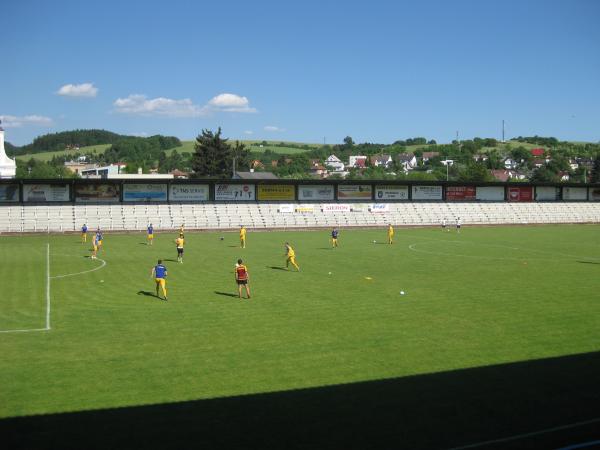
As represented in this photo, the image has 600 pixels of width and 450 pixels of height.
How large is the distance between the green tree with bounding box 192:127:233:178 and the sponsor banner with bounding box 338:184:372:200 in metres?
48.7

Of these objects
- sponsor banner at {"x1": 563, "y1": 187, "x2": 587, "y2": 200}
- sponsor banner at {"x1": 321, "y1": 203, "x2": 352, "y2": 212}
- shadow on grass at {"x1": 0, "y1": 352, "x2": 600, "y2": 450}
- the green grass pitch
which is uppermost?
sponsor banner at {"x1": 563, "y1": 187, "x2": 587, "y2": 200}

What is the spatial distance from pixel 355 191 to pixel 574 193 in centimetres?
3304

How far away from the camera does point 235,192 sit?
66.5 m

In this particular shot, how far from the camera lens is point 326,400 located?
37.9ft

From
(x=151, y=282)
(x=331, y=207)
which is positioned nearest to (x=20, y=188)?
(x=331, y=207)

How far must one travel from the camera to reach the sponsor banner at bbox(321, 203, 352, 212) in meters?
68.3

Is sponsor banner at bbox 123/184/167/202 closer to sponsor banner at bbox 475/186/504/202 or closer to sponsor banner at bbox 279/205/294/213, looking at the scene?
sponsor banner at bbox 279/205/294/213

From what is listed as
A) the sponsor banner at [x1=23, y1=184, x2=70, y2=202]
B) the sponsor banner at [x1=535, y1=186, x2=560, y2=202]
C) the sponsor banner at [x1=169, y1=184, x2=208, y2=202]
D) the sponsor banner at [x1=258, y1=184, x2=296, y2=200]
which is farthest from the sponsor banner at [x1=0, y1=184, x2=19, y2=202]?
→ the sponsor banner at [x1=535, y1=186, x2=560, y2=202]

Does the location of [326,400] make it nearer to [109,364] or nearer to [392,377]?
[392,377]

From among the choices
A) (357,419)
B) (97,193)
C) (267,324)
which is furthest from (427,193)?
(357,419)

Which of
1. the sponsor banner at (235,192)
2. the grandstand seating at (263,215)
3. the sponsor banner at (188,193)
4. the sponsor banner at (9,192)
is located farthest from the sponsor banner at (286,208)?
the sponsor banner at (9,192)

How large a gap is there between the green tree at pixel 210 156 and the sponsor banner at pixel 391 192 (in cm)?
4938

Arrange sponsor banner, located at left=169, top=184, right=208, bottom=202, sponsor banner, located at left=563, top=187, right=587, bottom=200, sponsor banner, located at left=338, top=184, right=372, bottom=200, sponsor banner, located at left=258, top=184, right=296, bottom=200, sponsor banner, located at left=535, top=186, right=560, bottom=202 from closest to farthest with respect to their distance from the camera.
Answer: sponsor banner, located at left=169, top=184, right=208, bottom=202 → sponsor banner, located at left=258, top=184, right=296, bottom=200 → sponsor banner, located at left=338, top=184, right=372, bottom=200 → sponsor banner, located at left=535, top=186, right=560, bottom=202 → sponsor banner, located at left=563, top=187, right=587, bottom=200

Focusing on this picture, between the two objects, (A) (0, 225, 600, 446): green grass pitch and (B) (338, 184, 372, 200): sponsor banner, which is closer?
(A) (0, 225, 600, 446): green grass pitch
